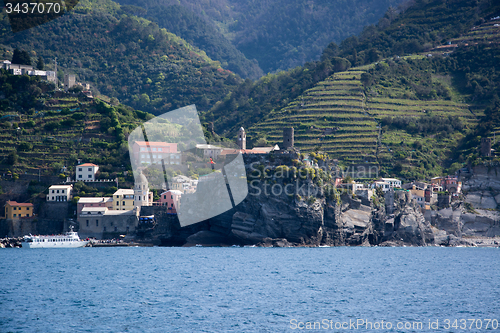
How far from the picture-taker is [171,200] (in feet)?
234

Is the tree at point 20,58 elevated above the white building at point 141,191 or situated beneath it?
elevated above

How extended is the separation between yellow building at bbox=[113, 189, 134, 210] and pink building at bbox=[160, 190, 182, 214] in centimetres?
374

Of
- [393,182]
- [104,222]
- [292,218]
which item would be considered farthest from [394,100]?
[104,222]

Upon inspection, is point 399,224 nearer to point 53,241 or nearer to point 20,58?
point 53,241

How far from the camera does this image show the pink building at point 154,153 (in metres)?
81.1

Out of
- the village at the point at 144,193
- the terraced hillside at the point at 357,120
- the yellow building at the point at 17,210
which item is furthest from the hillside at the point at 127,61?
the yellow building at the point at 17,210

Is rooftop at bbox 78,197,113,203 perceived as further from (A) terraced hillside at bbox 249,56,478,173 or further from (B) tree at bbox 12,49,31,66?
(A) terraced hillside at bbox 249,56,478,173

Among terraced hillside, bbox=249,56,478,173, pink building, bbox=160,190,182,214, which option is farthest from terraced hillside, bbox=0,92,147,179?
terraced hillside, bbox=249,56,478,173

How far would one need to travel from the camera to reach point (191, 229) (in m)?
69.5

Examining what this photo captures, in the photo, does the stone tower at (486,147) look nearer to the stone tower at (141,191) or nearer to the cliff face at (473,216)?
the cliff face at (473,216)

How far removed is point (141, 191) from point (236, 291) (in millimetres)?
37083

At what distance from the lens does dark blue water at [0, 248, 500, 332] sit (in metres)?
27.9

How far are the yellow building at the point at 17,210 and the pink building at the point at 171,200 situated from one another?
50.9 feet

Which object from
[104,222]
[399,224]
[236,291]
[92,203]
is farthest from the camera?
[399,224]
